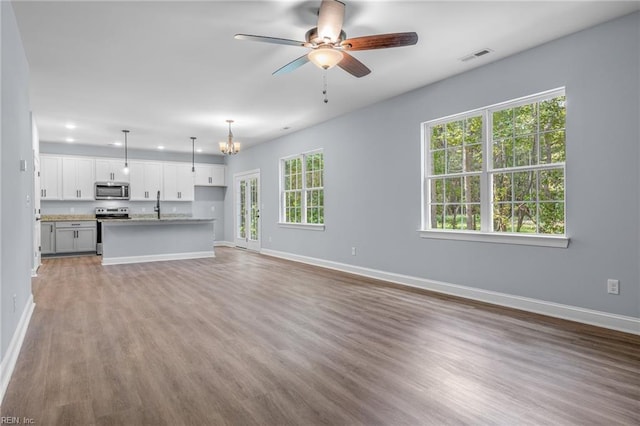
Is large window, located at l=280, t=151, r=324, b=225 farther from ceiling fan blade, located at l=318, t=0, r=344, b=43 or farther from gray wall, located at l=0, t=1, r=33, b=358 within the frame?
gray wall, located at l=0, t=1, r=33, b=358

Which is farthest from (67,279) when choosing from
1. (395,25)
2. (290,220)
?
(395,25)

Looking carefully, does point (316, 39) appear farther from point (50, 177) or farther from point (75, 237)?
point (50, 177)

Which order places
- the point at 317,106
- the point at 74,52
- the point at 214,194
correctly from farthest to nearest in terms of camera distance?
the point at 214,194 → the point at 317,106 → the point at 74,52

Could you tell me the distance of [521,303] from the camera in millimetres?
3930

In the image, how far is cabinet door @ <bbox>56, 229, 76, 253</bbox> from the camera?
27.6ft

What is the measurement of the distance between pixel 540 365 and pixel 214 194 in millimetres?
10012

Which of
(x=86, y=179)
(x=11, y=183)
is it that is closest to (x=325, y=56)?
(x=11, y=183)

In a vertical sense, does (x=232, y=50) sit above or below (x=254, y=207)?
above

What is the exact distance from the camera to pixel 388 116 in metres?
5.62

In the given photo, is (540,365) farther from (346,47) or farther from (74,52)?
(74,52)

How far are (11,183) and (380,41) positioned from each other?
3026 mm

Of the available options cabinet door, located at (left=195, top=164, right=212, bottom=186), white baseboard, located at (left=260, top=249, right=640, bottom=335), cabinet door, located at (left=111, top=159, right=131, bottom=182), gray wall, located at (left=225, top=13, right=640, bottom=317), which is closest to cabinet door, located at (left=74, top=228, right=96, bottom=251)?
cabinet door, located at (left=111, top=159, right=131, bottom=182)

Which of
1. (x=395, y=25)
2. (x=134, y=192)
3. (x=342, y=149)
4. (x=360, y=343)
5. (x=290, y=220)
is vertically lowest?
(x=360, y=343)

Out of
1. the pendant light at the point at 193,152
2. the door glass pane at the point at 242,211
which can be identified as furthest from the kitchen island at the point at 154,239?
the door glass pane at the point at 242,211
